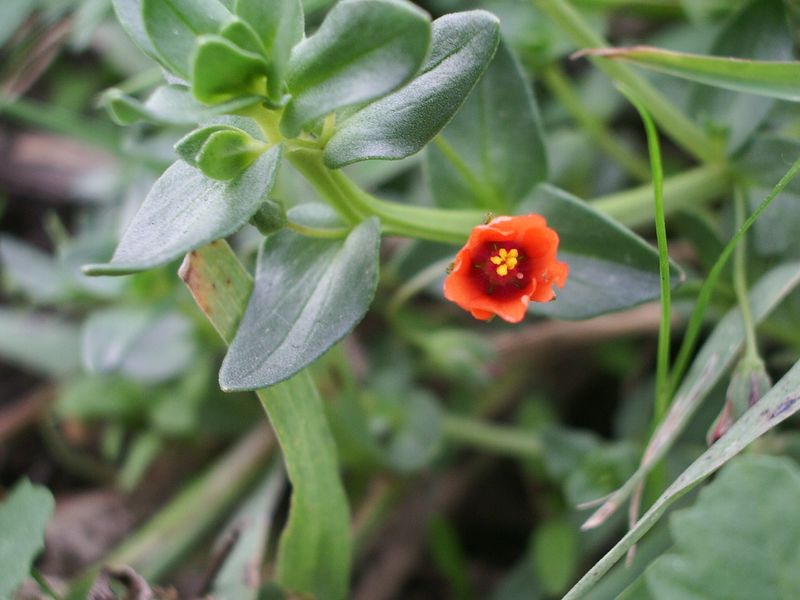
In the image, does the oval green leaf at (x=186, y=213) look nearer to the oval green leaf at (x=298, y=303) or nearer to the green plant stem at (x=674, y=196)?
the oval green leaf at (x=298, y=303)

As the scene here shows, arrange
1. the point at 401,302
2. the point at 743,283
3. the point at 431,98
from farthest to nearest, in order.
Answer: the point at 401,302 → the point at 743,283 → the point at 431,98

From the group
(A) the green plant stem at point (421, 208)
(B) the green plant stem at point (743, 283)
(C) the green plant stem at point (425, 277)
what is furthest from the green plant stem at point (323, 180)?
(B) the green plant stem at point (743, 283)

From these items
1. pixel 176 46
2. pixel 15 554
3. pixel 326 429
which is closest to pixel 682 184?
pixel 326 429

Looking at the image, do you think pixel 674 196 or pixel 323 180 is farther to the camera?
pixel 674 196

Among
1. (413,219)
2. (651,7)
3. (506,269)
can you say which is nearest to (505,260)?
(506,269)

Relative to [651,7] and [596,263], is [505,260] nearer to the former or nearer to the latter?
[596,263]

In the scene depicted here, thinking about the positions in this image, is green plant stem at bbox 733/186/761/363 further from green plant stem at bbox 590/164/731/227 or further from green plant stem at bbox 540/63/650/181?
green plant stem at bbox 540/63/650/181

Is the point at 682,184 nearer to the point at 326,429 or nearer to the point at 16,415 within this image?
the point at 326,429
